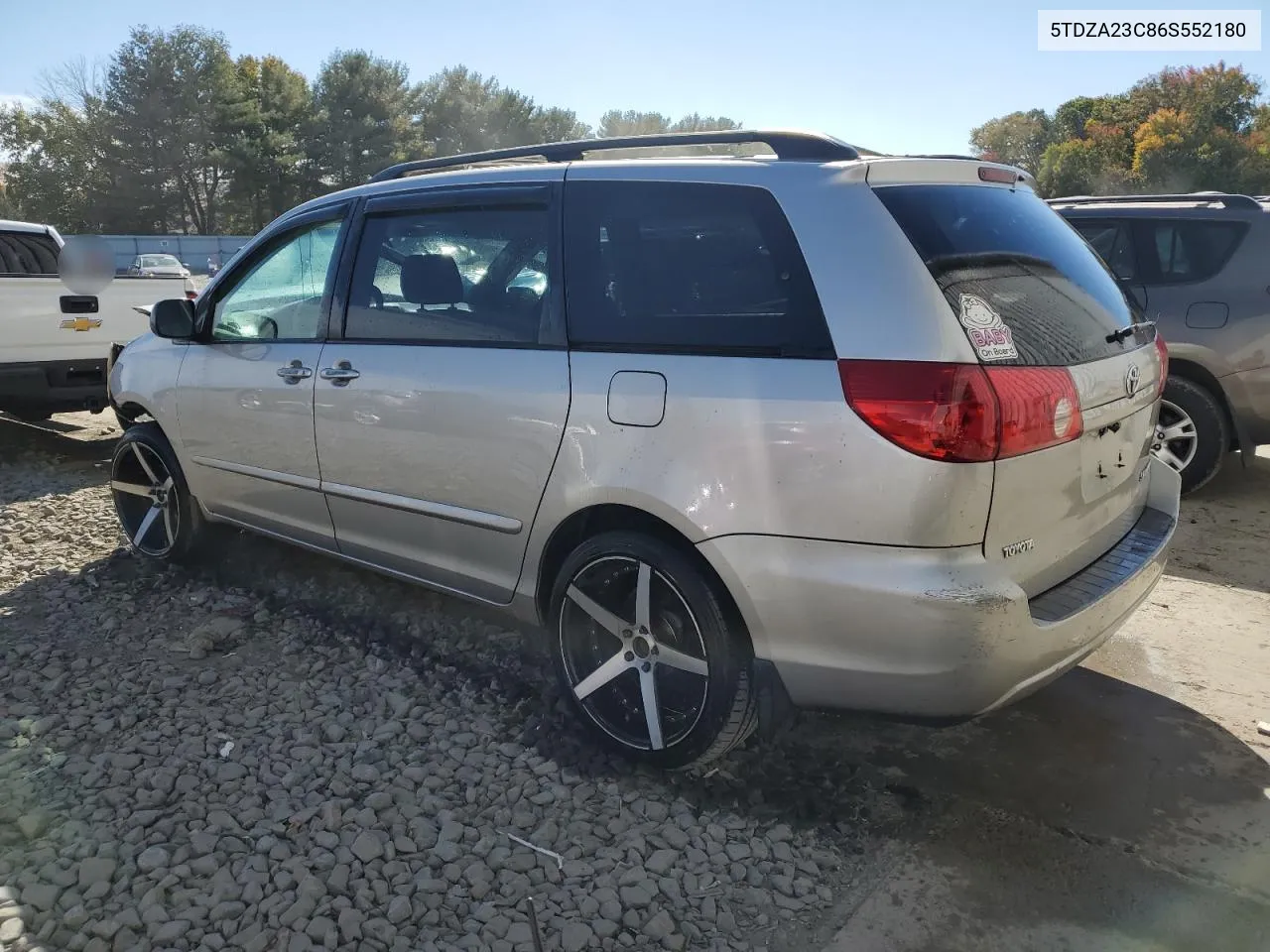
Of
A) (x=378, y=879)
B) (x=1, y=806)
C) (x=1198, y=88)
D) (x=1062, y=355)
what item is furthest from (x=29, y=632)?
(x=1198, y=88)

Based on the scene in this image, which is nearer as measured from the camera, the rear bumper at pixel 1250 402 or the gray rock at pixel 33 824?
the gray rock at pixel 33 824

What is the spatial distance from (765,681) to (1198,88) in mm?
60417

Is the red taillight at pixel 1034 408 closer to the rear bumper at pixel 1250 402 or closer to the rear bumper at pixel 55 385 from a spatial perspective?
the rear bumper at pixel 1250 402

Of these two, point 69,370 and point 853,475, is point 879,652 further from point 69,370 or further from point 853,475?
point 69,370

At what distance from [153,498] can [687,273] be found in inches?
133

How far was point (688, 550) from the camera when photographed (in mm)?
2717

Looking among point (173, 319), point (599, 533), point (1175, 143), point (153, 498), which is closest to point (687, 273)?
point (599, 533)

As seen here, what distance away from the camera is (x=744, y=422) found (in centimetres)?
250

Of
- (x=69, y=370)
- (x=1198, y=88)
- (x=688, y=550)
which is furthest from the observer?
(x=1198, y=88)

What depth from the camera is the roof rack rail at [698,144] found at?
266 centimetres

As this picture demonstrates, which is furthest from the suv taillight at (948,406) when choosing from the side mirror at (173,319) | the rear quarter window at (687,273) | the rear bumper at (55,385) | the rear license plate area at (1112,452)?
the rear bumper at (55,385)

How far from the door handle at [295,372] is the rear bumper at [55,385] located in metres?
4.11

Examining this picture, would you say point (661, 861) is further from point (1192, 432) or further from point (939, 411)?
point (1192, 432)

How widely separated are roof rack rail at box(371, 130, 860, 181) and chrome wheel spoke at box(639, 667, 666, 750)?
156cm
